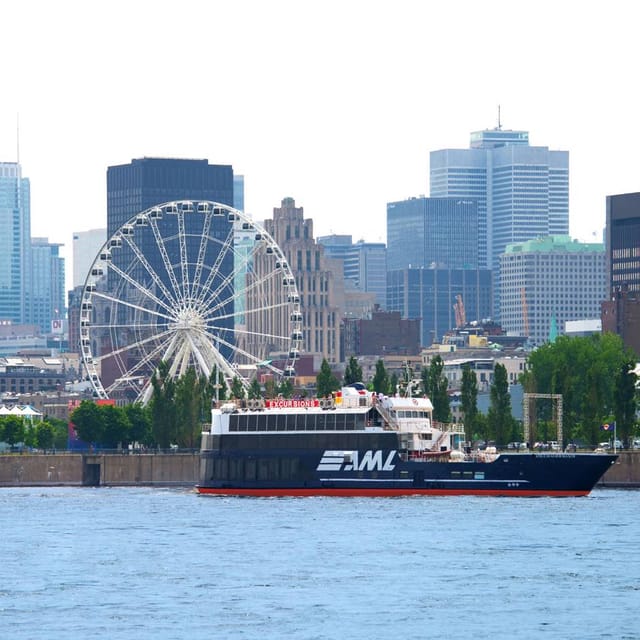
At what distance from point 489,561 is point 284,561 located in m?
10.9

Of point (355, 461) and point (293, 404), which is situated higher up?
point (293, 404)

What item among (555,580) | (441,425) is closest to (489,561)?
(555,580)

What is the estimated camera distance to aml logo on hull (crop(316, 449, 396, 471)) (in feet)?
563

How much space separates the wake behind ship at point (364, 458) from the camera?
17100 centimetres

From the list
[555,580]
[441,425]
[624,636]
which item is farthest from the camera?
[441,425]

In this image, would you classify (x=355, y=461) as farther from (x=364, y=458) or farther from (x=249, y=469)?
(x=249, y=469)

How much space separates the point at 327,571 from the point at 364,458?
176 feet

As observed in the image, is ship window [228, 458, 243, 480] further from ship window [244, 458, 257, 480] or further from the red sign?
the red sign

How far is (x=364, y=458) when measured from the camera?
564 feet

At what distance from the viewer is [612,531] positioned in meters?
141

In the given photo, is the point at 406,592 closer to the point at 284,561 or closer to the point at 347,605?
the point at 347,605

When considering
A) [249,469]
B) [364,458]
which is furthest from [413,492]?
[249,469]

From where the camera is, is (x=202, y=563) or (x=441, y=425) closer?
(x=202, y=563)

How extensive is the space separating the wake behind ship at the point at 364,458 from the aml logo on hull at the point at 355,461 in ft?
0.24
